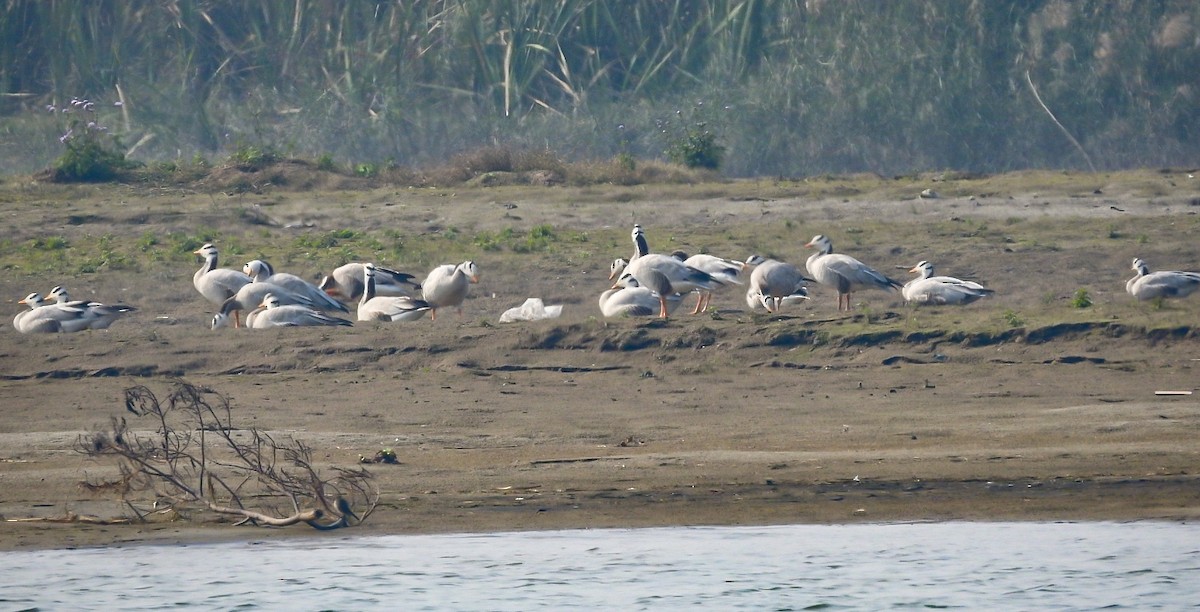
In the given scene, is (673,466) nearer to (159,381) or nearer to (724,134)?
(159,381)

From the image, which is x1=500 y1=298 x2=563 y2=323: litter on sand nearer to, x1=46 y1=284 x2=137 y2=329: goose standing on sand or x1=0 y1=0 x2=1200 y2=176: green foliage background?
x1=46 y1=284 x2=137 y2=329: goose standing on sand

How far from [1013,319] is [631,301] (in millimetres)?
3114

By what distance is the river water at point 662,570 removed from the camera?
800 cm

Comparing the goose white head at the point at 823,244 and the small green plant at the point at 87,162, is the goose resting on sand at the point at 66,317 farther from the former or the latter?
the small green plant at the point at 87,162

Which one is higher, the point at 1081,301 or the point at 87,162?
the point at 87,162

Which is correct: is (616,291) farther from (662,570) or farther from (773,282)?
(662,570)

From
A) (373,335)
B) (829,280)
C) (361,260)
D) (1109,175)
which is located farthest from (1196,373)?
(1109,175)

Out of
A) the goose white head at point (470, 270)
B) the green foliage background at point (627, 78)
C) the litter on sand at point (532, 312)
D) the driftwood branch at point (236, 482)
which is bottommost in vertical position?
the driftwood branch at point (236, 482)

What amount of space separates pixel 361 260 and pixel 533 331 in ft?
13.4

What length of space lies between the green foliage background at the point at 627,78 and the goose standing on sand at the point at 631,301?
28.9ft

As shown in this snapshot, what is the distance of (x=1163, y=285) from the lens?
A: 13.7m

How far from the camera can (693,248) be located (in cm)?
1716

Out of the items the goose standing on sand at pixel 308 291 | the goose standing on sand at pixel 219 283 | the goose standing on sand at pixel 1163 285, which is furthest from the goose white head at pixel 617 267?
the goose standing on sand at pixel 1163 285

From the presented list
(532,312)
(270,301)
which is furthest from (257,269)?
(532,312)
